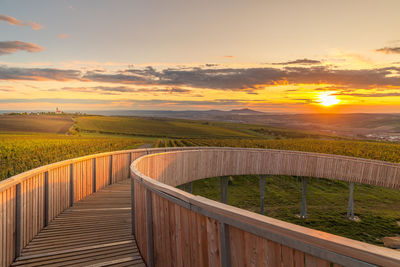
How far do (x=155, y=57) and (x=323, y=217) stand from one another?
24.0 m

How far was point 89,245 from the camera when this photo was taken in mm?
4863

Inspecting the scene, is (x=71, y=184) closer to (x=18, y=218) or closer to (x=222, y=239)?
(x=18, y=218)

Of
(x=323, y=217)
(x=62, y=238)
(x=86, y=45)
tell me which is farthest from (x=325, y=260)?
(x=86, y=45)

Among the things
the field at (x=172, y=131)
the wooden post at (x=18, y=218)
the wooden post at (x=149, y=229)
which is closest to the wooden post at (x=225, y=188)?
the wooden post at (x=149, y=229)

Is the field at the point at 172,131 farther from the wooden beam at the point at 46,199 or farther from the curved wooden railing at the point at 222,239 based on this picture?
the curved wooden railing at the point at 222,239

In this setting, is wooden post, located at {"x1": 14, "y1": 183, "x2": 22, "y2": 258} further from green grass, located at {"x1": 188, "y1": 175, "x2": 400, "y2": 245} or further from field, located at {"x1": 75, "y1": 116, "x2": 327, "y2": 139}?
field, located at {"x1": 75, "y1": 116, "x2": 327, "y2": 139}

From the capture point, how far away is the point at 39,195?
543 centimetres

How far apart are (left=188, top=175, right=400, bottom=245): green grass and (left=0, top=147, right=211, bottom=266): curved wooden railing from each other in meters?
15.0

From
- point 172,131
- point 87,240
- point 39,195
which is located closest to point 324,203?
point 87,240

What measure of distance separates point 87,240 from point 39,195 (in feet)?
4.68

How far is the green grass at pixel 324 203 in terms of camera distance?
1786 cm

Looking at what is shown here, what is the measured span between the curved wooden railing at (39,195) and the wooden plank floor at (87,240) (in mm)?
229

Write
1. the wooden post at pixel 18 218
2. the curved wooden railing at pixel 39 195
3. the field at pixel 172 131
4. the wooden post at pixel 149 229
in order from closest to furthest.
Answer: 1. the wooden post at pixel 149 229
2. the curved wooden railing at pixel 39 195
3. the wooden post at pixel 18 218
4. the field at pixel 172 131

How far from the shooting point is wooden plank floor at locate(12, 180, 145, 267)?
4300 millimetres
